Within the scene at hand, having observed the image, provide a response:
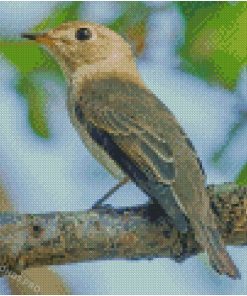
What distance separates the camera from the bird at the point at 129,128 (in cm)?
121

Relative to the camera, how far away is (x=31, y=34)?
1461 millimetres

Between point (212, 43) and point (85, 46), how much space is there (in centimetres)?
21

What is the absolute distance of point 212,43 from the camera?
1.42 meters

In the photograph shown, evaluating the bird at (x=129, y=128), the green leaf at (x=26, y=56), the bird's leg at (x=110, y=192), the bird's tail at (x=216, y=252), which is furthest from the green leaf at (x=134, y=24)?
the bird's tail at (x=216, y=252)

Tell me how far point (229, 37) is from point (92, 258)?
495 millimetres

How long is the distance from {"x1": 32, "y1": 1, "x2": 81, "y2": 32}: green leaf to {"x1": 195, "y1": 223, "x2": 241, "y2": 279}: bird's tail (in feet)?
1.46

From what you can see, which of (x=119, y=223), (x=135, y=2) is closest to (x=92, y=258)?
(x=119, y=223)

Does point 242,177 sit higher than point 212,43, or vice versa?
point 212,43

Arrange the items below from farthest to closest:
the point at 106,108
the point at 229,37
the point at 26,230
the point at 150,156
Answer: the point at 229,37
the point at 106,108
the point at 150,156
the point at 26,230

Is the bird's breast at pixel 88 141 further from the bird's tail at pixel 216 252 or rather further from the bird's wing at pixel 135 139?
the bird's tail at pixel 216 252

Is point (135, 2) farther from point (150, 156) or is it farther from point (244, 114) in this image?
point (150, 156)

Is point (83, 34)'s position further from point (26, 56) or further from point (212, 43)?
point (212, 43)

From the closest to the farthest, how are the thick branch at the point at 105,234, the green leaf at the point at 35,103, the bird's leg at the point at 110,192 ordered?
the thick branch at the point at 105,234
the bird's leg at the point at 110,192
the green leaf at the point at 35,103

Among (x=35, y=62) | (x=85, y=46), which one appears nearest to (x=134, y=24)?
(x=85, y=46)
